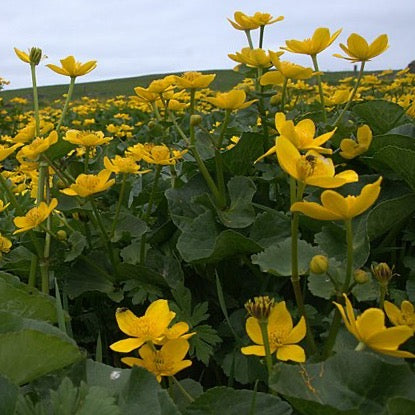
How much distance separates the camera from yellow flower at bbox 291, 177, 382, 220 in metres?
0.86

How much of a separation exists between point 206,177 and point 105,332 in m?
0.52

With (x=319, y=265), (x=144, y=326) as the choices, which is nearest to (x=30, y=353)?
(x=144, y=326)

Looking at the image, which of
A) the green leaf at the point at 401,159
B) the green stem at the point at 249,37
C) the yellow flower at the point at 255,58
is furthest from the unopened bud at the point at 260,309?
the green stem at the point at 249,37

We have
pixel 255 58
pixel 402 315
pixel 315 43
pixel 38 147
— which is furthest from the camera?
pixel 255 58

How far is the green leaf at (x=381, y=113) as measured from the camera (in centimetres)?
179

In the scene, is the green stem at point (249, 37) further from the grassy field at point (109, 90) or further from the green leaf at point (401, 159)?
the grassy field at point (109, 90)

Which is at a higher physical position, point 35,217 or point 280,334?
point 35,217

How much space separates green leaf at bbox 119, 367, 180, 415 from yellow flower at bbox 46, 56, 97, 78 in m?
1.15

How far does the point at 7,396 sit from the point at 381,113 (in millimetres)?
1385

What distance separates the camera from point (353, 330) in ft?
2.82

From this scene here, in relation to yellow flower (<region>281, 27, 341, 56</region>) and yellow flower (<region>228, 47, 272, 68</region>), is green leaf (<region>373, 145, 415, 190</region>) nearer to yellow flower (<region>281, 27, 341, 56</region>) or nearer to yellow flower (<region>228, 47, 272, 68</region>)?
yellow flower (<region>281, 27, 341, 56</region>)

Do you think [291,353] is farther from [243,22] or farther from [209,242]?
[243,22]

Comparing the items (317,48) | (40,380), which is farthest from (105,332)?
(317,48)

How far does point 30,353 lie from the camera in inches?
33.7
